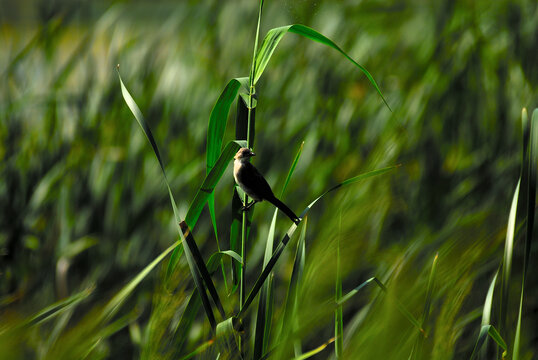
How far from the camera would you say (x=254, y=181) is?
0.58 metres

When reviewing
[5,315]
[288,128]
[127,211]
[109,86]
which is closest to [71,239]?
[127,211]

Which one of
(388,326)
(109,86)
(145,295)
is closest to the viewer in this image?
(388,326)

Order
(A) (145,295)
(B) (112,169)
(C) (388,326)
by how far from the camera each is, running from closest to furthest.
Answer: (C) (388,326) → (A) (145,295) → (B) (112,169)

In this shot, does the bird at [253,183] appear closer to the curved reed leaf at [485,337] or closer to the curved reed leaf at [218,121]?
the curved reed leaf at [218,121]

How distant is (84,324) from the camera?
406mm

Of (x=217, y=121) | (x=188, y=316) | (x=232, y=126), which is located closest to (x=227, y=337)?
(x=188, y=316)

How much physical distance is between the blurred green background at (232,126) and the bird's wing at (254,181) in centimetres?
24

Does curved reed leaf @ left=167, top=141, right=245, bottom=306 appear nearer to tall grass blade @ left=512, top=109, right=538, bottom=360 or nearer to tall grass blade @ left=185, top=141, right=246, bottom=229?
tall grass blade @ left=185, top=141, right=246, bottom=229

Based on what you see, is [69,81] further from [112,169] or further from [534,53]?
[534,53]

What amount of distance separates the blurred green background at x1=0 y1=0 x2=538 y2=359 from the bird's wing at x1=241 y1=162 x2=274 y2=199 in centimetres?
24

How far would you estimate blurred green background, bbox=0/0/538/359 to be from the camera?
37.2 inches

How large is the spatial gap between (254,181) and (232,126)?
56 cm

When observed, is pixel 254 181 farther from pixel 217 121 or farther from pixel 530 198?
pixel 530 198

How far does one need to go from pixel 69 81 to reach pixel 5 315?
91cm
